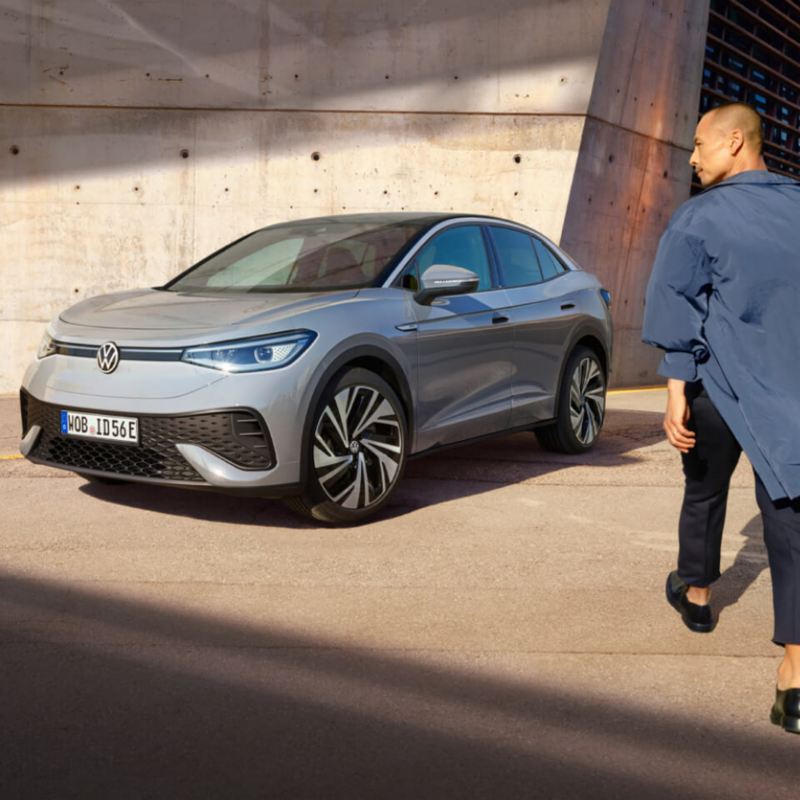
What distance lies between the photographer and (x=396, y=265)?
20.2 ft

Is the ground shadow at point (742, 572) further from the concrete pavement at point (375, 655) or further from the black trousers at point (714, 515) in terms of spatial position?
the black trousers at point (714, 515)

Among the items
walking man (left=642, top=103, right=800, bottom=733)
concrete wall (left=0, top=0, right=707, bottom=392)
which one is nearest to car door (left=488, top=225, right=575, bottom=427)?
walking man (left=642, top=103, right=800, bottom=733)

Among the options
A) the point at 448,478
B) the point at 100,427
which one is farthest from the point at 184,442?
the point at 448,478

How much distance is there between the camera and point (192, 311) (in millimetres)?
5672

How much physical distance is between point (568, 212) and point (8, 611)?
927cm

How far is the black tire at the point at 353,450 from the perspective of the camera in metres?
5.41

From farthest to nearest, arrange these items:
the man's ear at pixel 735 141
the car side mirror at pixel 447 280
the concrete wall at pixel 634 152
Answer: the concrete wall at pixel 634 152 < the car side mirror at pixel 447 280 < the man's ear at pixel 735 141

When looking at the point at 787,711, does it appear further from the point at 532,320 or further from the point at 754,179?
the point at 532,320

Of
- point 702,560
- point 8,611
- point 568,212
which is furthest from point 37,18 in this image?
point 702,560

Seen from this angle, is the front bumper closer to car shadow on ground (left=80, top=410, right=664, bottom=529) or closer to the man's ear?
car shadow on ground (left=80, top=410, right=664, bottom=529)

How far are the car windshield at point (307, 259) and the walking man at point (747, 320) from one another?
268 cm

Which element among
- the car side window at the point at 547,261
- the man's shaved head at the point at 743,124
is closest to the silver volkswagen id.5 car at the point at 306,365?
the car side window at the point at 547,261

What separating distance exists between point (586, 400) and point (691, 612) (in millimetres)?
3878

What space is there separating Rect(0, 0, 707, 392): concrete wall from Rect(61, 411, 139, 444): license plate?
6.93 meters
